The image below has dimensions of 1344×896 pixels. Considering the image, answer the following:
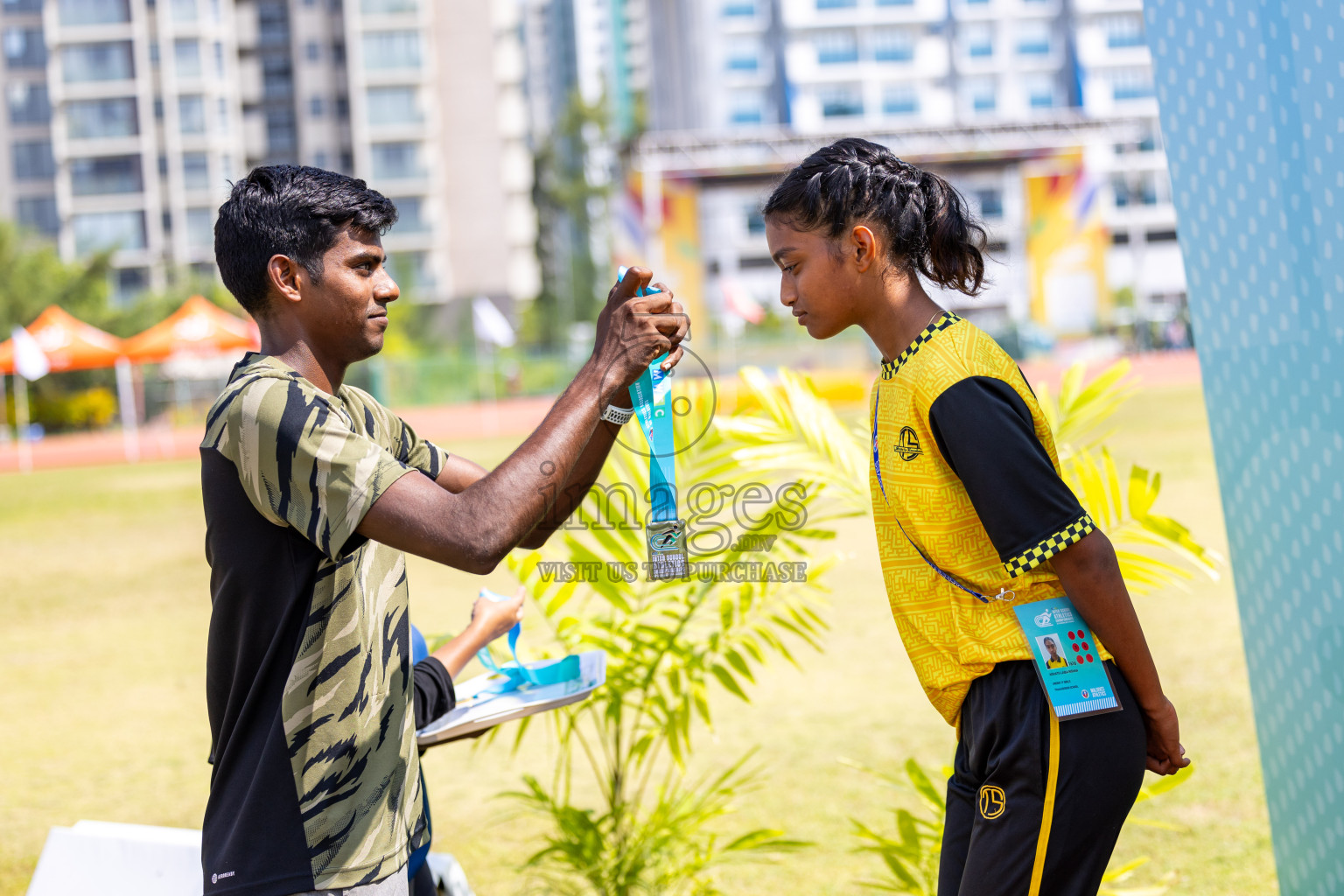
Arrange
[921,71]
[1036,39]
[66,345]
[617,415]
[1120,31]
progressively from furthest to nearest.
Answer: [1120,31], [1036,39], [921,71], [66,345], [617,415]

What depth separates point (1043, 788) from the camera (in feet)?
5.24

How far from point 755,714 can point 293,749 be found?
421 centimetres

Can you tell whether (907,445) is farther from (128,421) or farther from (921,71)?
(921,71)

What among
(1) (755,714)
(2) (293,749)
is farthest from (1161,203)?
(2) (293,749)

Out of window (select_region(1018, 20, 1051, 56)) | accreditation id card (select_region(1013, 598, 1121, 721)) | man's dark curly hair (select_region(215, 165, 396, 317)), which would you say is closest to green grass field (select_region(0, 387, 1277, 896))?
accreditation id card (select_region(1013, 598, 1121, 721))

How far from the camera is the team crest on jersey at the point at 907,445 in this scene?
1.65 meters

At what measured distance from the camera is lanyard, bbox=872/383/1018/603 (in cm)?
163

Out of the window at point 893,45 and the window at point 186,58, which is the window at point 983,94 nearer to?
the window at point 893,45

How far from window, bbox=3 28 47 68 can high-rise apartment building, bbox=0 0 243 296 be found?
37 millimetres

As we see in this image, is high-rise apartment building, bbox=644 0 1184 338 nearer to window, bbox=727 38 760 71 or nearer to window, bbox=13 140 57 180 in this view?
window, bbox=727 38 760 71

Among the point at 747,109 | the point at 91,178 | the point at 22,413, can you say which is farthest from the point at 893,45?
the point at 22,413

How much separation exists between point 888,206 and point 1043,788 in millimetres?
887

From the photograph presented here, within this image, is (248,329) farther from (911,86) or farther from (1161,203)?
(1161,203)

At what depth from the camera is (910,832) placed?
2705 millimetres
